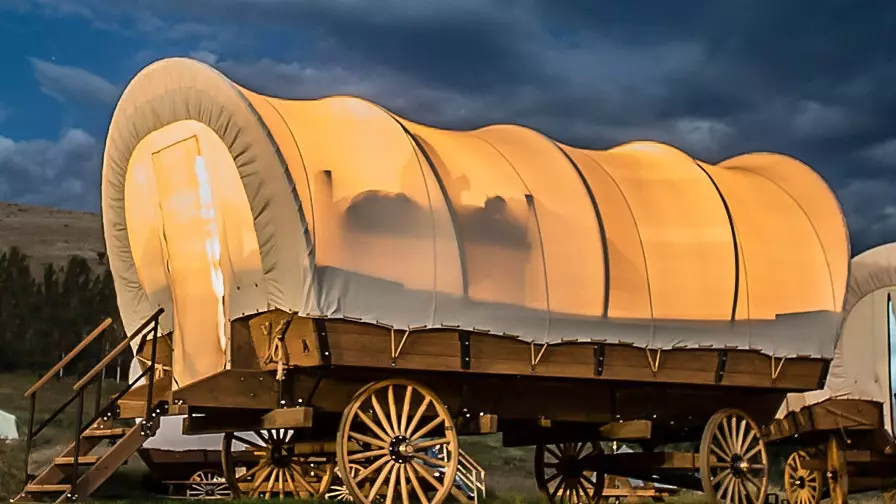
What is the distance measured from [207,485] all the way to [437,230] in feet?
32.6

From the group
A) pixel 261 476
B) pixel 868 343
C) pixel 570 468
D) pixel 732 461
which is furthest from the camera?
pixel 868 343

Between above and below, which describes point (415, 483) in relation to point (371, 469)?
below

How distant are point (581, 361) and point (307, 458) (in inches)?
192

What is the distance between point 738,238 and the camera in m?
12.3

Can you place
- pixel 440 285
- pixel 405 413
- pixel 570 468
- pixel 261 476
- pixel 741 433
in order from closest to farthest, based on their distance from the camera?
1. pixel 405 413
2. pixel 440 285
3. pixel 741 433
4. pixel 261 476
5. pixel 570 468

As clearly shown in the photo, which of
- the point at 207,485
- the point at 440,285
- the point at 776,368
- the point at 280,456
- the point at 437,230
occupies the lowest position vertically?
the point at 207,485

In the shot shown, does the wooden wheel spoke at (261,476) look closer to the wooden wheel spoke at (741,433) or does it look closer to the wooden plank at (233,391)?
the wooden plank at (233,391)

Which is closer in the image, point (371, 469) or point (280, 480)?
point (371, 469)

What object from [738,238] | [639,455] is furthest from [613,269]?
[639,455]

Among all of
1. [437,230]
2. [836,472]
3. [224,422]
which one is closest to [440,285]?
[437,230]

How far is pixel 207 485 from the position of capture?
709 inches

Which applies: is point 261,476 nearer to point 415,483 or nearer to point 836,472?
point 415,483

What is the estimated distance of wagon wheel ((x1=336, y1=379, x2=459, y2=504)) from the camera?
31.8 feet

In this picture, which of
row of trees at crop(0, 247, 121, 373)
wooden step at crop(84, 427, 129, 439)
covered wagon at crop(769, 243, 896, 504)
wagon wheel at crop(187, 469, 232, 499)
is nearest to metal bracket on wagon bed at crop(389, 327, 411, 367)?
wooden step at crop(84, 427, 129, 439)
